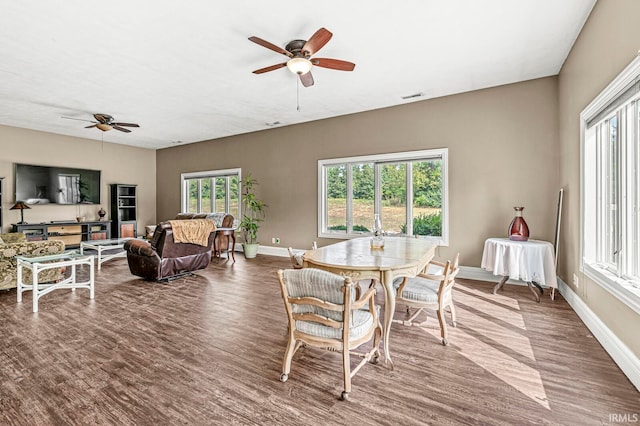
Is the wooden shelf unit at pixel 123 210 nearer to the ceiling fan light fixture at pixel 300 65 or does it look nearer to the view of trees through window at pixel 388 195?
the view of trees through window at pixel 388 195

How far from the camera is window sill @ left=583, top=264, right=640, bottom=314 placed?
205cm

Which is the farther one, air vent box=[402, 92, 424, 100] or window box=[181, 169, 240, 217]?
window box=[181, 169, 240, 217]

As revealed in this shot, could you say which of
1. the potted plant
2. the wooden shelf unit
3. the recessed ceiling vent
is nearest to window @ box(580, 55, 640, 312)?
the recessed ceiling vent

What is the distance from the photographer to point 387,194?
573cm

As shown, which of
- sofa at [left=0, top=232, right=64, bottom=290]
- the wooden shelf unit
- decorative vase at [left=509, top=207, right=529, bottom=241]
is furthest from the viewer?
the wooden shelf unit

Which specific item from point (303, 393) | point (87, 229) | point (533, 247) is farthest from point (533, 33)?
point (87, 229)

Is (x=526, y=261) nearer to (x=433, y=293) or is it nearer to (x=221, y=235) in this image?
(x=433, y=293)

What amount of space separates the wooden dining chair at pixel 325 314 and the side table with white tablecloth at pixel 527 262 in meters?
2.70

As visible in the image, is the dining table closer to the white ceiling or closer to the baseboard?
the baseboard

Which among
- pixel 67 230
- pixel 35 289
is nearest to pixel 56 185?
pixel 67 230

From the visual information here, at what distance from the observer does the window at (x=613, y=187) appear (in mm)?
2279

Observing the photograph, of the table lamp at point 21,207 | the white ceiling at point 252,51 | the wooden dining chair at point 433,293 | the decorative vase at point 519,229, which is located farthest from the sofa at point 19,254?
the decorative vase at point 519,229

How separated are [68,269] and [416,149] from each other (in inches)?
251

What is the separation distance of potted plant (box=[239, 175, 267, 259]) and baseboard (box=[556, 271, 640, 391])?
219 inches
